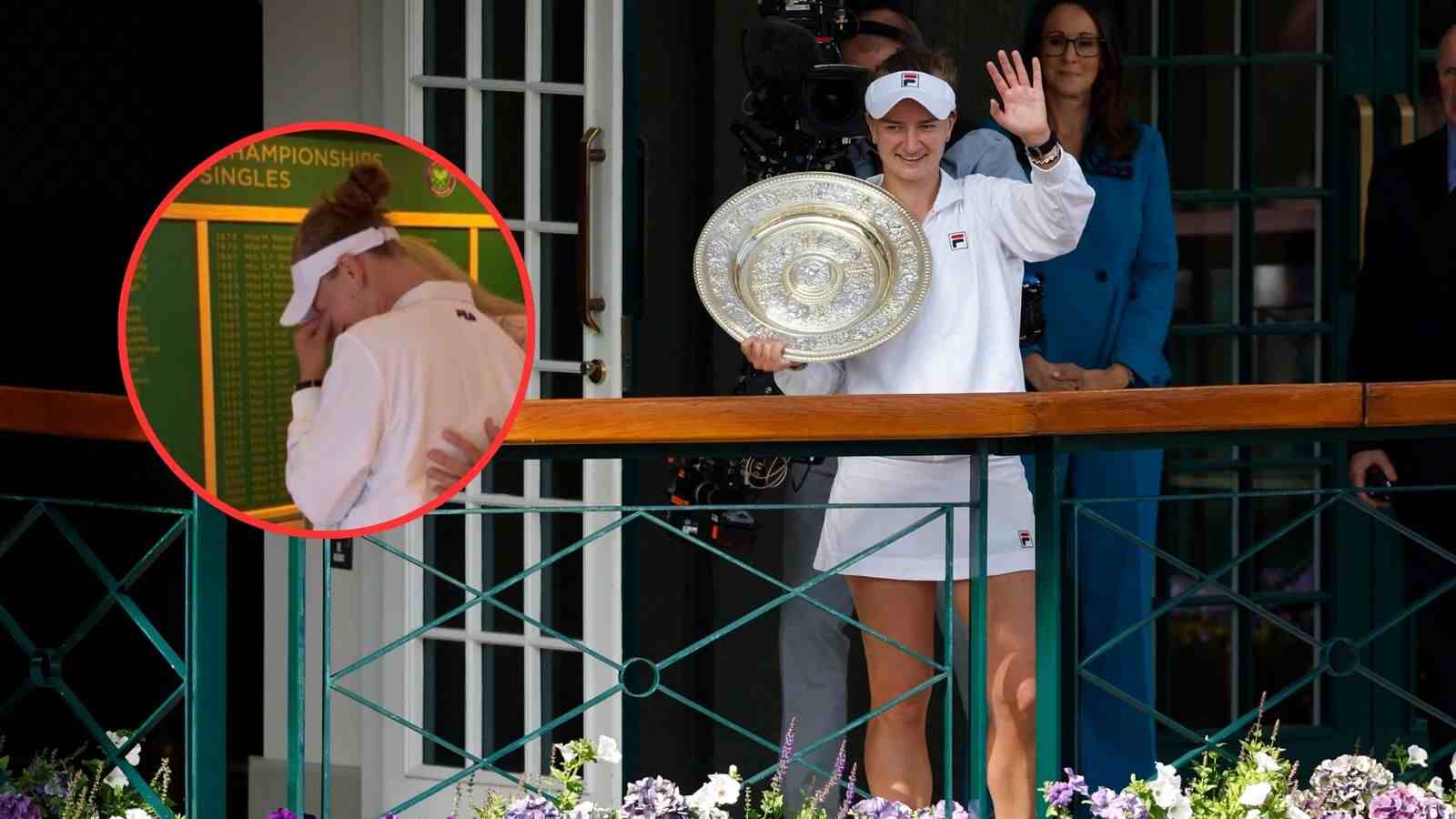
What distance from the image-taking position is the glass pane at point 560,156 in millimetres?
4211

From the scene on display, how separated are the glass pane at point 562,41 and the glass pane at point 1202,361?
181cm

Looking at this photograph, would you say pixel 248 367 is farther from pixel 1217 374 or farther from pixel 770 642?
pixel 1217 374

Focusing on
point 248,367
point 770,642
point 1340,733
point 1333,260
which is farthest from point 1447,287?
point 248,367

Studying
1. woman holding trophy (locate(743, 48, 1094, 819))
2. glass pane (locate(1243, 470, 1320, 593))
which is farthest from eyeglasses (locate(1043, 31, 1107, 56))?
glass pane (locate(1243, 470, 1320, 593))

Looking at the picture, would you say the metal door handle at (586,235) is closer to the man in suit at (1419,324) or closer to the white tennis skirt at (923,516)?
the white tennis skirt at (923,516)

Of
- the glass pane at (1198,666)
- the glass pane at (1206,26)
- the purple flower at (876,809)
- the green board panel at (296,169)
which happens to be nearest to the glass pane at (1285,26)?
the glass pane at (1206,26)

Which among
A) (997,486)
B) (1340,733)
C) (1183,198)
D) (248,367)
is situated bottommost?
(1340,733)

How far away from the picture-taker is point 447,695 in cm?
440

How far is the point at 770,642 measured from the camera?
14.4 feet

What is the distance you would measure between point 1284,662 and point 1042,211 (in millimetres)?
2467

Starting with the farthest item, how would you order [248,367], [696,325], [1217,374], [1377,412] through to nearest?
[1217,374]
[696,325]
[1377,412]
[248,367]

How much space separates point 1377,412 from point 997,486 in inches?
25.0

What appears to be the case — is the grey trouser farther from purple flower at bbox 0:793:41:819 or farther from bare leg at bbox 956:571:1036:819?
purple flower at bbox 0:793:41:819

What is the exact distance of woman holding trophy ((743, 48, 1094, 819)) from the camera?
10.5 ft
